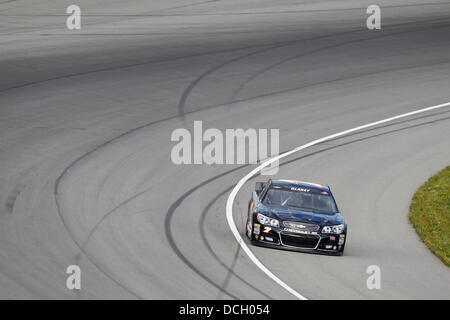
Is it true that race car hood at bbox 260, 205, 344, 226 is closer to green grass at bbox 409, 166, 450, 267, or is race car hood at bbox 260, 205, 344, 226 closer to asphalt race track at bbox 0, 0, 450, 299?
asphalt race track at bbox 0, 0, 450, 299

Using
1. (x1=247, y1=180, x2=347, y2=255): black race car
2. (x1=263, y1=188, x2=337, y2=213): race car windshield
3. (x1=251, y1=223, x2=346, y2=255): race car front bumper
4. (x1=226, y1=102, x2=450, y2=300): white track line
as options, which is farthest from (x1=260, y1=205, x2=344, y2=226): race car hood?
(x1=226, y1=102, x2=450, y2=300): white track line

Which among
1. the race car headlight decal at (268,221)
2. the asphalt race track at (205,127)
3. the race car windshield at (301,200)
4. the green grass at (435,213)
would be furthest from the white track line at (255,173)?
the green grass at (435,213)

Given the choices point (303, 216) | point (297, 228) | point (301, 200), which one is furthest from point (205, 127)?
point (297, 228)

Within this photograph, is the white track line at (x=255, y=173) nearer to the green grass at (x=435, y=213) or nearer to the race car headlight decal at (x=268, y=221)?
the race car headlight decal at (x=268, y=221)

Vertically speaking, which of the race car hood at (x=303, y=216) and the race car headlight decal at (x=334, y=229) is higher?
the race car hood at (x=303, y=216)

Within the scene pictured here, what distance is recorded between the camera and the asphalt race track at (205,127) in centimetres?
1267

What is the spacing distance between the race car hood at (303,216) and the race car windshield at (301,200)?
1.14 ft

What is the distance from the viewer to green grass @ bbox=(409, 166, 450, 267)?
16109 mm

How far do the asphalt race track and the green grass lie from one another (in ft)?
0.88

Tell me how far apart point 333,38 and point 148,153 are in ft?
48.7

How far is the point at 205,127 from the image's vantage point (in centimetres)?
2367

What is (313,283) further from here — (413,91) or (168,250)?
(413,91)

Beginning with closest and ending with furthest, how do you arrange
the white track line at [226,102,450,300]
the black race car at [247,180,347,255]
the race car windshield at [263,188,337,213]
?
the white track line at [226,102,450,300]
the black race car at [247,180,347,255]
the race car windshield at [263,188,337,213]
